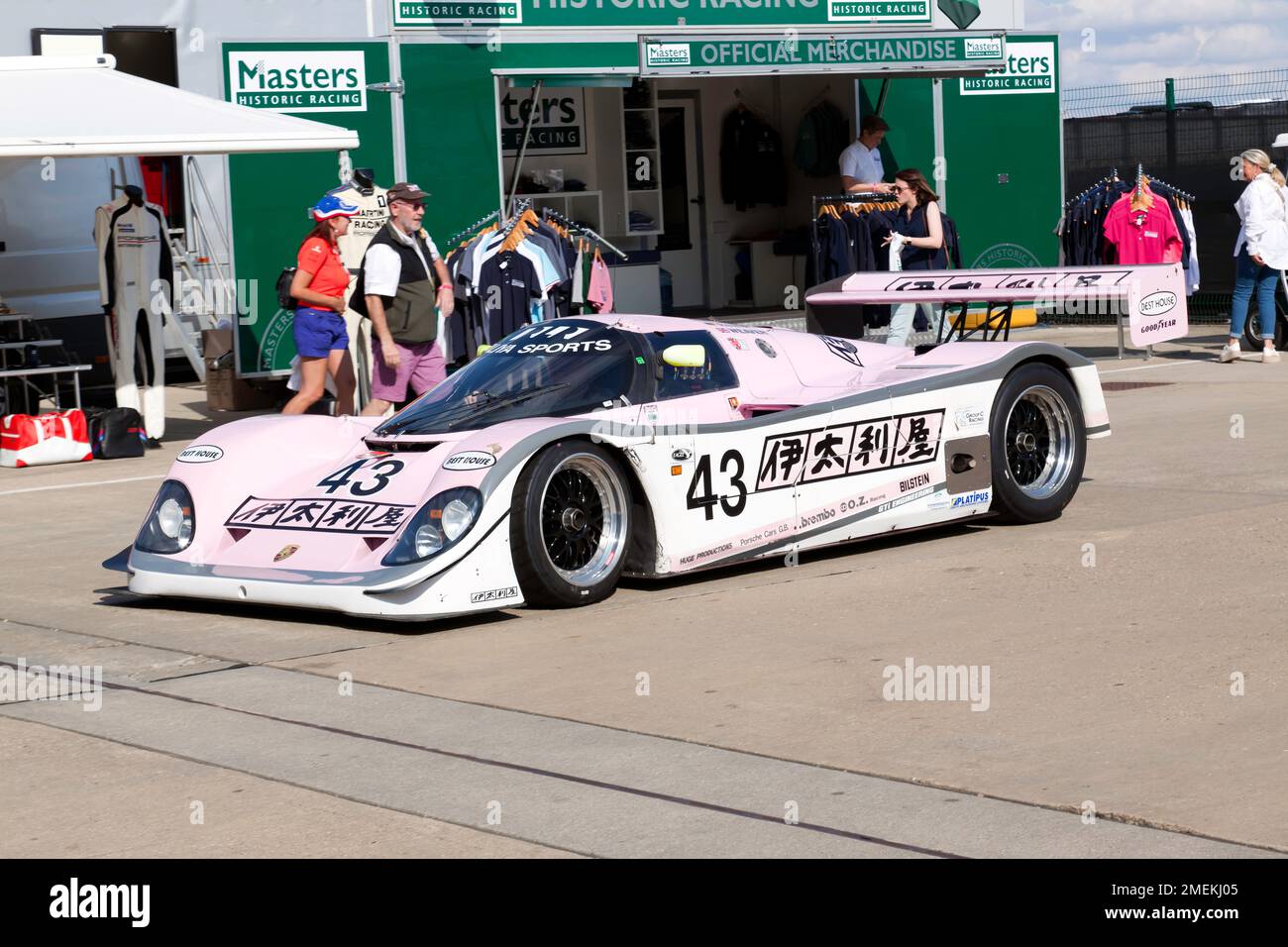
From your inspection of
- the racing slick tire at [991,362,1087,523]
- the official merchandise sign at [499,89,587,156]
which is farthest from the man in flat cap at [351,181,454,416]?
the official merchandise sign at [499,89,587,156]

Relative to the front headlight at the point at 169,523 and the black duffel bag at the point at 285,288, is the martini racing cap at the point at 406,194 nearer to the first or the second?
the black duffel bag at the point at 285,288

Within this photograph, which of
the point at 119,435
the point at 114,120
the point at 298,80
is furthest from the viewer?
the point at 298,80

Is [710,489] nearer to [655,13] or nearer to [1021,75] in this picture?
[655,13]

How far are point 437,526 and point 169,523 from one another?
149 cm

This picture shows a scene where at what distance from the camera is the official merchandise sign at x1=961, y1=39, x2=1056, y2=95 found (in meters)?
20.2

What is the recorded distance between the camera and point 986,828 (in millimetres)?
4520

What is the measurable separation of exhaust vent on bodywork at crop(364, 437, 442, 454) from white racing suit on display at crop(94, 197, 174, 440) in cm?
665

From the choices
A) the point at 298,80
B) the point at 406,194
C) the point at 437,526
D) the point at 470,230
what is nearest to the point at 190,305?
the point at 298,80

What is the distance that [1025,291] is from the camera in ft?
31.5

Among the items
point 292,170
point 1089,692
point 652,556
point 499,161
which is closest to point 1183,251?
point 499,161

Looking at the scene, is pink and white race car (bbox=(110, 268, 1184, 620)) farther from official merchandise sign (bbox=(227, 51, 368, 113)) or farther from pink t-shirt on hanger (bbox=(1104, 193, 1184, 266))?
pink t-shirt on hanger (bbox=(1104, 193, 1184, 266))

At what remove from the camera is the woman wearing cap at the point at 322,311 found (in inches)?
491

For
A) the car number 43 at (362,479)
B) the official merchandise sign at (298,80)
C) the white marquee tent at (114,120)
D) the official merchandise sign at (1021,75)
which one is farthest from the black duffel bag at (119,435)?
the official merchandise sign at (1021,75)
